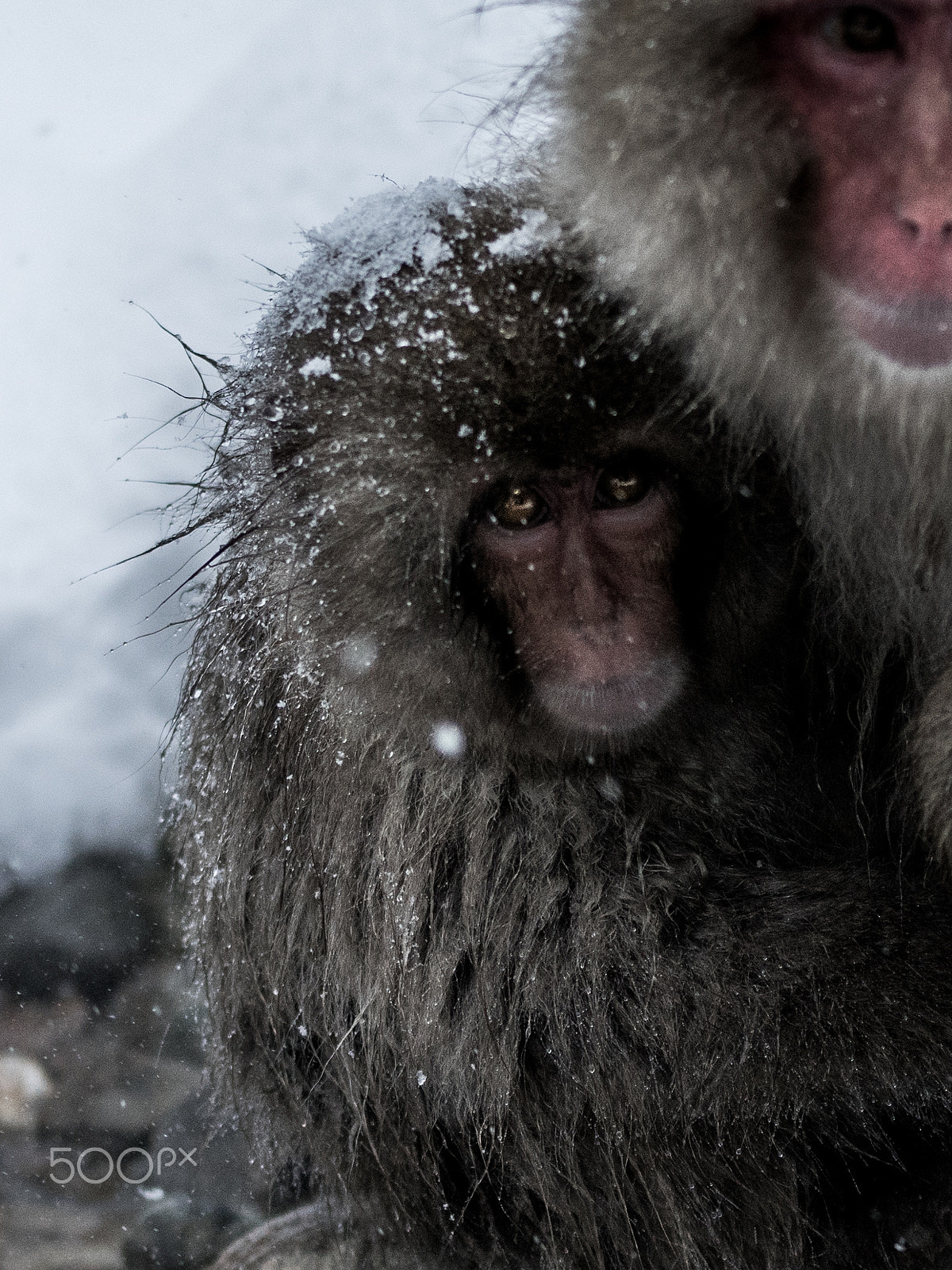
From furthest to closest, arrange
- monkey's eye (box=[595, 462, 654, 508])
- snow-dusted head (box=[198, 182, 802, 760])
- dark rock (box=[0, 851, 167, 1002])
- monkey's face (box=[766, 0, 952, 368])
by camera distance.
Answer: dark rock (box=[0, 851, 167, 1002])
monkey's eye (box=[595, 462, 654, 508])
snow-dusted head (box=[198, 182, 802, 760])
monkey's face (box=[766, 0, 952, 368])

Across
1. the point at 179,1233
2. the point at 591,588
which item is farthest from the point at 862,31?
the point at 179,1233

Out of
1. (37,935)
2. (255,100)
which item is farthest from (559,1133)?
(255,100)

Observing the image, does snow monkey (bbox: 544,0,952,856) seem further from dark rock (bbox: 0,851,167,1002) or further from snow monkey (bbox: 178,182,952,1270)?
dark rock (bbox: 0,851,167,1002)

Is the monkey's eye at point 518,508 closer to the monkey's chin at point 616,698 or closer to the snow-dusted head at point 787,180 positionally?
the monkey's chin at point 616,698

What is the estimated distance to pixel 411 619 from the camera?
1.77m

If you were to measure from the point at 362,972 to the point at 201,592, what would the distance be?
2.32 feet

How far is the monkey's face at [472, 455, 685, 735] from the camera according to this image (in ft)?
5.66

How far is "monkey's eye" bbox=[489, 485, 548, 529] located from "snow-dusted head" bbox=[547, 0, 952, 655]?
36 centimetres

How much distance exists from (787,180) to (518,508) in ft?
1.91

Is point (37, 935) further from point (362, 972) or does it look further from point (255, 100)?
point (255, 100)

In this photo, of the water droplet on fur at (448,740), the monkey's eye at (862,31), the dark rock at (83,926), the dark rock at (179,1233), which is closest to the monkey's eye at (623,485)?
the water droplet on fur at (448,740)

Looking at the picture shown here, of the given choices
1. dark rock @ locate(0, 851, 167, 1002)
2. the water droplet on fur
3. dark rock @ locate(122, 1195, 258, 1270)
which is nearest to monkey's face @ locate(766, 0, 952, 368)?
Result: the water droplet on fur

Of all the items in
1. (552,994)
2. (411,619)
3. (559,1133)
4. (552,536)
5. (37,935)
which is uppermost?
(552,536)

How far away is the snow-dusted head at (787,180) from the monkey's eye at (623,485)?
294mm
